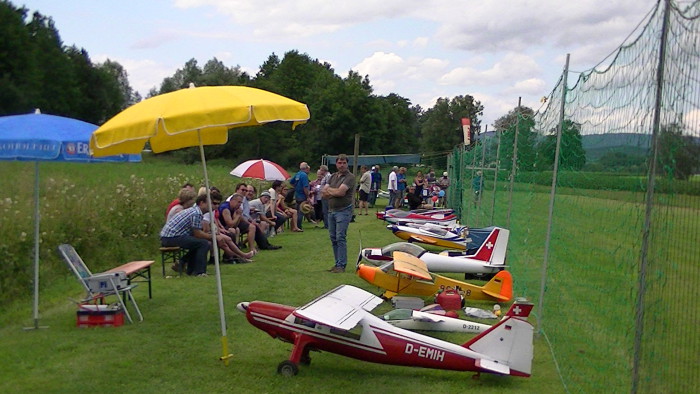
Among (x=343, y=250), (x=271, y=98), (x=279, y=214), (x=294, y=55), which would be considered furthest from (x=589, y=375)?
(x=294, y=55)

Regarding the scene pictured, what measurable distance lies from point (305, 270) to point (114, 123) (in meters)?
6.09

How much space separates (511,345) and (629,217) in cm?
172

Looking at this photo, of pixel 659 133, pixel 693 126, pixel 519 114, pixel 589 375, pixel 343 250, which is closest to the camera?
pixel 693 126

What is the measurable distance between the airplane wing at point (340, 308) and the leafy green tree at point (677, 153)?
2799 mm

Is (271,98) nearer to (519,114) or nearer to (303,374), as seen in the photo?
(303,374)

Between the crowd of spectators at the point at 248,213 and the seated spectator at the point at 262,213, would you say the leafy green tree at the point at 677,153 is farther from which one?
the seated spectator at the point at 262,213

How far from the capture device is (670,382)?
381 cm

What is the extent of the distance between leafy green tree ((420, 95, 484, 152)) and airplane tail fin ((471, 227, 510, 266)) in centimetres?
5537

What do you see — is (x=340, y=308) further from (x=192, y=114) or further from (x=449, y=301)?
(x=449, y=301)

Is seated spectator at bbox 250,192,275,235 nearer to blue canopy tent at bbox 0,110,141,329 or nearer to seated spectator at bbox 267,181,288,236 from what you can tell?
seated spectator at bbox 267,181,288,236

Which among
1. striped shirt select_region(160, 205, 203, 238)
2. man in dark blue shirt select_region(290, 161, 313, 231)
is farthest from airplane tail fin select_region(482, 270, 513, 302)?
man in dark blue shirt select_region(290, 161, 313, 231)

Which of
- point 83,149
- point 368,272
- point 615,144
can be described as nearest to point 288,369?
point 83,149

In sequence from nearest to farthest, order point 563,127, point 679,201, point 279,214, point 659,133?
point 679,201 < point 659,133 < point 563,127 < point 279,214

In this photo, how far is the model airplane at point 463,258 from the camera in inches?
400
